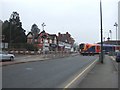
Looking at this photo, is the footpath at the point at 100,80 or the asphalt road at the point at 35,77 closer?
the footpath at the point at 100,80

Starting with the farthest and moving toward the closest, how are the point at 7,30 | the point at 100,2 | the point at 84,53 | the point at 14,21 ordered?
1. the point at 14,21
2. the point at 7,30
3. the point at 84,53
4. the point at 100,2

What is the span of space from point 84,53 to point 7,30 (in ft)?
128

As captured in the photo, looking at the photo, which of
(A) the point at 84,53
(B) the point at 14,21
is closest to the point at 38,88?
(A) the point at 84,53

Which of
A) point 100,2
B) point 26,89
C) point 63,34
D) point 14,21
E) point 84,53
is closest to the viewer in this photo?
point 26,89

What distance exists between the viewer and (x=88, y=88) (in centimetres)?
1377

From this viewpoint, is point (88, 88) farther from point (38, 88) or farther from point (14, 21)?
point (14, 21)

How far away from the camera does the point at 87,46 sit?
3605 inches

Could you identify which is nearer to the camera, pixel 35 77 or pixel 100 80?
pixel 100 80

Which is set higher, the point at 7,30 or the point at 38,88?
the point at 7,30

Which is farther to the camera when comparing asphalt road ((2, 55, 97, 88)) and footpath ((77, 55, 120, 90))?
asphalt road ((2, 55, 97, 88))

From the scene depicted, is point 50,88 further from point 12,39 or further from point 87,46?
point 12,39

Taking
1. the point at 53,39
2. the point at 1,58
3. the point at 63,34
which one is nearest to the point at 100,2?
the point at 1,58

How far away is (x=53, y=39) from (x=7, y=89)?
5226 inches

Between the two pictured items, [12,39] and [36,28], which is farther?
[36,28]
